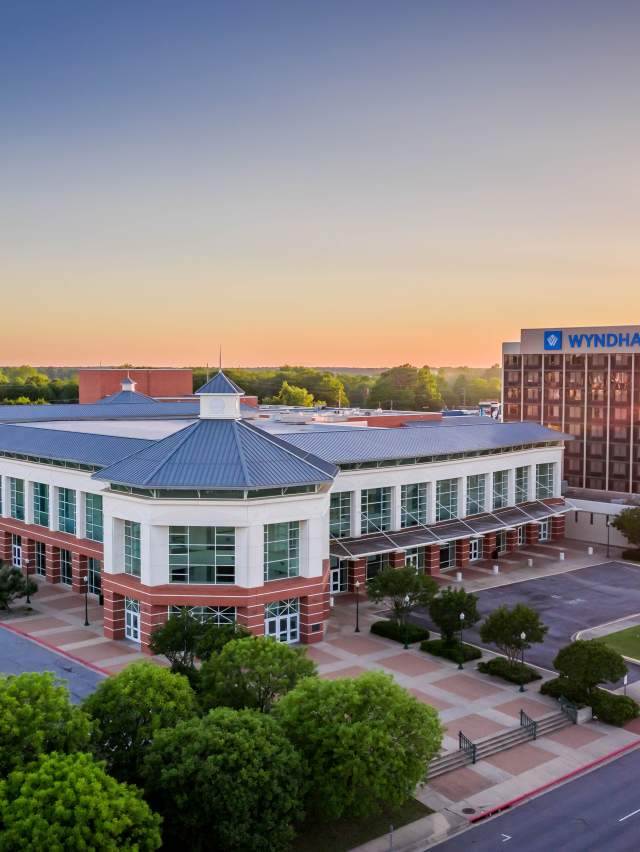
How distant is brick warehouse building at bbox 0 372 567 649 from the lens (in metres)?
54.1

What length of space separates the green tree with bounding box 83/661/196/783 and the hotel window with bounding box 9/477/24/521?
44.0 m

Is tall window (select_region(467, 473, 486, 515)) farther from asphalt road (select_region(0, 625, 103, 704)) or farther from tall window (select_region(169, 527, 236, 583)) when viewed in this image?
asphalt road (select_region(0, 625, 103, 704))

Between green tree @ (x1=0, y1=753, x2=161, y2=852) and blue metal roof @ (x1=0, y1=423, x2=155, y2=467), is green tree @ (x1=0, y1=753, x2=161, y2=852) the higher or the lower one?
the lower one

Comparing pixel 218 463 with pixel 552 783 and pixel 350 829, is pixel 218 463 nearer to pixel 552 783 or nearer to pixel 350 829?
pixel 350 829

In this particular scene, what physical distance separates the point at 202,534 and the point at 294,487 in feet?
22.0

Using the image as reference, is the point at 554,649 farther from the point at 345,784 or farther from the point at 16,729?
the point at 16,729

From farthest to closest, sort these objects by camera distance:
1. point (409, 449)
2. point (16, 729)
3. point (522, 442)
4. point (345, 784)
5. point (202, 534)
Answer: point (522, 442) → point (409, 449) → point (202, 534) → point (345, 784) → point (16, 729)

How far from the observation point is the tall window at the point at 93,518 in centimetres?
6631

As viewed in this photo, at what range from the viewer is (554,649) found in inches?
2192

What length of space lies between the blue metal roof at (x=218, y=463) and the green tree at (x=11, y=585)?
1189 cm

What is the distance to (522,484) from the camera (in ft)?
292

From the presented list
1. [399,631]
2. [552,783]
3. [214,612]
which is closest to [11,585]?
[214,612]

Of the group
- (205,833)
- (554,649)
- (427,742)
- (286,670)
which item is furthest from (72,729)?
(554,649)

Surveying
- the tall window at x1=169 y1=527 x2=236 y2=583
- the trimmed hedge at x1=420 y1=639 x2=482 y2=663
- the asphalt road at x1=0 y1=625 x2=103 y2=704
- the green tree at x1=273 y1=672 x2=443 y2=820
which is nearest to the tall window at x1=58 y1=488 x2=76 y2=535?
the asphalt road at x1=0 y1=625 x2=103 y2=704
